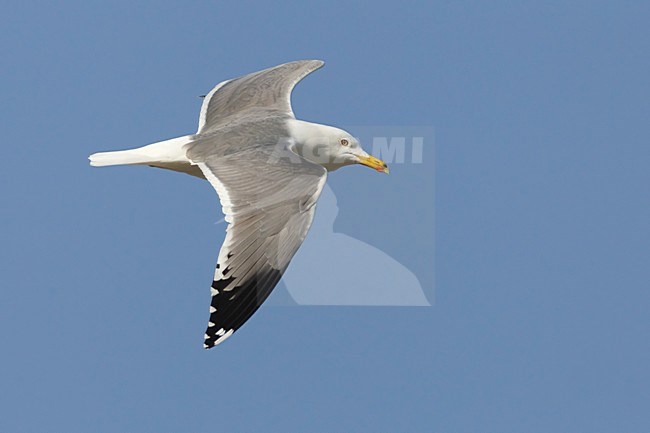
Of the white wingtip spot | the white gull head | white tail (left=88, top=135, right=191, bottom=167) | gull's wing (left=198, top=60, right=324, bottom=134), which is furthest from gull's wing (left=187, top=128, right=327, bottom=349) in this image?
gull's wing (left=198, top=60, right=324, bottom=134)

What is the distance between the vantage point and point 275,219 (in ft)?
19.5

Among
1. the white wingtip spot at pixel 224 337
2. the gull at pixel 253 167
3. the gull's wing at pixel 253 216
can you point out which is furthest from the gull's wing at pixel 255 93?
the white wingtip spot at pixel 224 337

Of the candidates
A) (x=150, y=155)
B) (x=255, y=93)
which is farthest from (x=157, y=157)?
(x=255, y=93)

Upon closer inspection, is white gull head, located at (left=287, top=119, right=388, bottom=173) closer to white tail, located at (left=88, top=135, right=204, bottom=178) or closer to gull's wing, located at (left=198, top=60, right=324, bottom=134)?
gull's wing, located at (left=198, top=60, right=324, bottom=134)

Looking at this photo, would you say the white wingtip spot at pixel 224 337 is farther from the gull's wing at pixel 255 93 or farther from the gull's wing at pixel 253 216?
the gull's wing at pixel 255 93

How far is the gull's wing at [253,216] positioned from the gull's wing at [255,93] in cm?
70

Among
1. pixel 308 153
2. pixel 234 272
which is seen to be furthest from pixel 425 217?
pixel 234 272

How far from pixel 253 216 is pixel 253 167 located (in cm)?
37

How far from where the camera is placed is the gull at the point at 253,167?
5723 mm

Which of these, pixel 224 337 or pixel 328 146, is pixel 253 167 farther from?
pixel 224 337

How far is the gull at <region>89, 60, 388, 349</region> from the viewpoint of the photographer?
18.8 feet

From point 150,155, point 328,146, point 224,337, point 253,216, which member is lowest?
A: point 224,337

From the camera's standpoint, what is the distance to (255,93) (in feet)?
24.1

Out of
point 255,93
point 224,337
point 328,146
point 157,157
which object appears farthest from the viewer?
point 255,93
